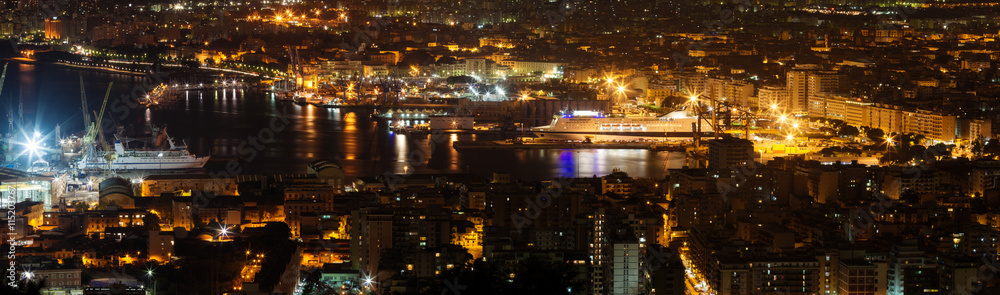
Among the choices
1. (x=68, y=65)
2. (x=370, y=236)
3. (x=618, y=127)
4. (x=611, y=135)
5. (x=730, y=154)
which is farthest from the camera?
(x=68, y=65)

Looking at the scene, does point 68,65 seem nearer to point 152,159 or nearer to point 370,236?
point 152,159

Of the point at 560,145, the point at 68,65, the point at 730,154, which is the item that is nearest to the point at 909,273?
the point at 730,154

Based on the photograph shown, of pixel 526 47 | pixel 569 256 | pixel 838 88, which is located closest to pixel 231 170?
pixel 569 256

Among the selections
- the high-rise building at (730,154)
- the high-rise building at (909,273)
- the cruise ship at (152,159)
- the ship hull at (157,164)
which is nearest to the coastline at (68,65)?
the cruise ship at (152,159)

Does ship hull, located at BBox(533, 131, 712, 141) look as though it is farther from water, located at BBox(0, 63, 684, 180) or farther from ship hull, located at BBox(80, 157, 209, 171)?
ship hull, located at BBox(80, 157, 209, 171)

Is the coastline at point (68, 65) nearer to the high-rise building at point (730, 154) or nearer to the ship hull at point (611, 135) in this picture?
the ship hull at point (611, 135)

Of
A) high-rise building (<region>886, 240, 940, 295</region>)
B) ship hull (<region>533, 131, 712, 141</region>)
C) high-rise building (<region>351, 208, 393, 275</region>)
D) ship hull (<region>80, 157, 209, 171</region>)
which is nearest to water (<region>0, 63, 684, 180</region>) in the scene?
ship hull (<region>80, 157, 209, 171</region>)

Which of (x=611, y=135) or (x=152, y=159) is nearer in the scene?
(x=152, y=159)
